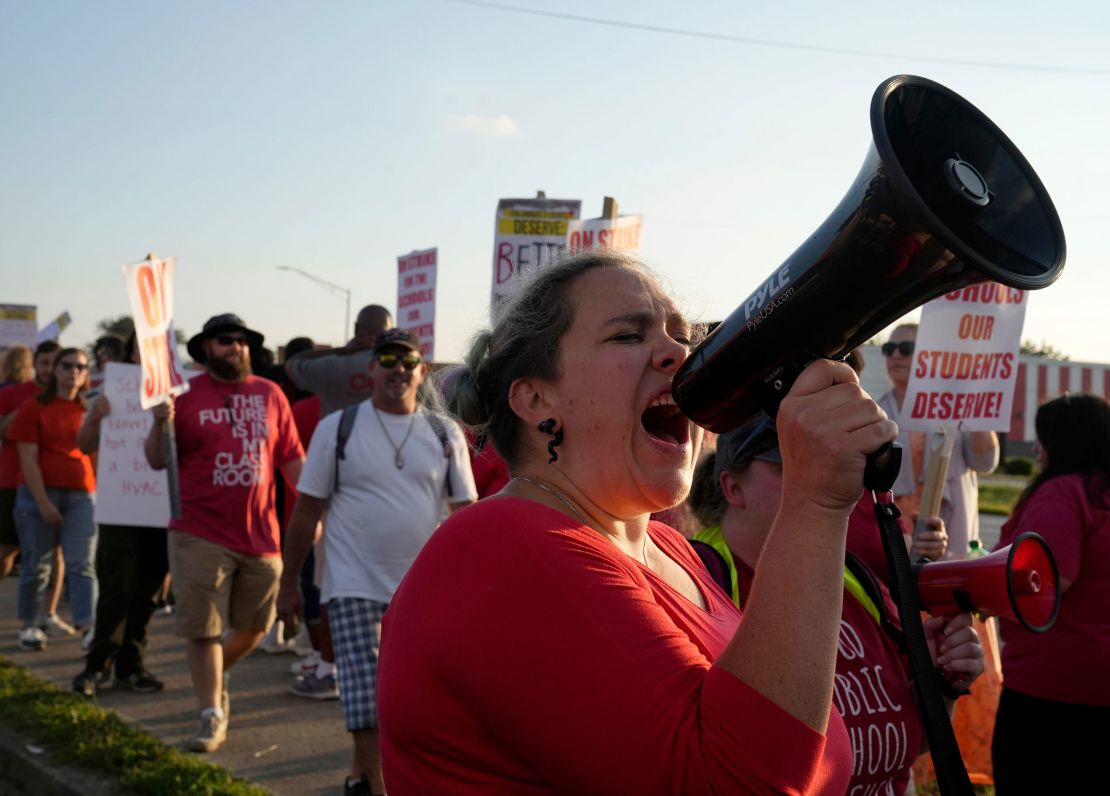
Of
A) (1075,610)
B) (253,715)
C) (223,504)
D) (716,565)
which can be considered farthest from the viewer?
(253,715)

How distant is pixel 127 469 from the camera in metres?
6.80

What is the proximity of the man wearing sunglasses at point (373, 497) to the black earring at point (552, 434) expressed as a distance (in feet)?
10.1

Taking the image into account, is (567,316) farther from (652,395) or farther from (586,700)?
(586,700)

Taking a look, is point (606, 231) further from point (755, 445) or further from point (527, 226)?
point (755, 445)

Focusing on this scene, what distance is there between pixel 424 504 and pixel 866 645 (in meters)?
2.79

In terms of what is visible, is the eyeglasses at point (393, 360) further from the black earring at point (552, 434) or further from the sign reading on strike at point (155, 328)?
the black earring at point (552, 434)

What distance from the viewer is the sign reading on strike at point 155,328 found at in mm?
5711

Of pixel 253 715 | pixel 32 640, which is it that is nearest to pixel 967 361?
pixel 253 715

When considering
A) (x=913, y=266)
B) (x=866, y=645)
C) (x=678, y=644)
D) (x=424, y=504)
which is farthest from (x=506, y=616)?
(x=424, y=504)

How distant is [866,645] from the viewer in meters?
2.56

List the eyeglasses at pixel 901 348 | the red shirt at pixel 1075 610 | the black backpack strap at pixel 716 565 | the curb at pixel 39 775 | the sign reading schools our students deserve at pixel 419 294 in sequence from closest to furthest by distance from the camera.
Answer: the black backpack strap at pixel 716 565, the red shirt at pixel 1075 610, the curb at pixel 39 775, the eyeglasses at pixel 901 348, the sign reading schools our students deserve at pixel 419 294

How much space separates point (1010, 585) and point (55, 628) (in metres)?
7.74

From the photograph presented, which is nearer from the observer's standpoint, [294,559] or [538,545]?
[538,545]

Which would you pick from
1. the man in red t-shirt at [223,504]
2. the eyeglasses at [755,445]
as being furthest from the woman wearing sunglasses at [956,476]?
the man in red t-shirt at [223,504]
